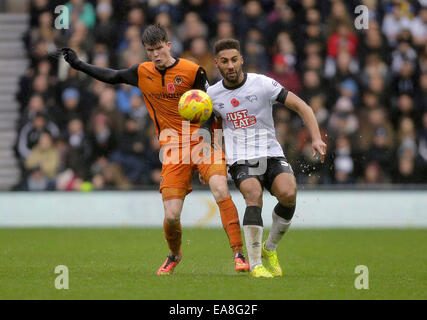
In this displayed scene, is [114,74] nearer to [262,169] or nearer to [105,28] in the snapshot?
[262,169]

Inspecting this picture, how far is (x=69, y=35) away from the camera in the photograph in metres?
17.1

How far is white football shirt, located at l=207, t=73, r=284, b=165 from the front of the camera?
28.1 feet

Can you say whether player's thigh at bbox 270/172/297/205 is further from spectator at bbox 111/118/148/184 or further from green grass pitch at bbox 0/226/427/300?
spectator at bbox 111/118/148/184

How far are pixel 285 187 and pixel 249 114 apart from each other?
765 millimetres

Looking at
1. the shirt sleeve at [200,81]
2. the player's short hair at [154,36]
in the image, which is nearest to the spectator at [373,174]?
the shirt sleeve at [200,81]

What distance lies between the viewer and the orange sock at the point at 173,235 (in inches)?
343

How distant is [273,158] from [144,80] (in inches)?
56.2

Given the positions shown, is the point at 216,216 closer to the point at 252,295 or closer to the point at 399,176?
the point at 399,176

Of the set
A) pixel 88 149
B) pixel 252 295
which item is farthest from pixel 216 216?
pixel 252 295

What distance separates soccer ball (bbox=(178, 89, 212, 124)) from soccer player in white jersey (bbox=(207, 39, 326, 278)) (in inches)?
12.7

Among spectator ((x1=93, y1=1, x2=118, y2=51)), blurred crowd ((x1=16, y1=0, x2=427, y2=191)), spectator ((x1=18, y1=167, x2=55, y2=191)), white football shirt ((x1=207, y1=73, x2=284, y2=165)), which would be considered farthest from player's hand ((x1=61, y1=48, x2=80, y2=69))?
spectator ((x1=93, y1=1, x2=118, y2=51))

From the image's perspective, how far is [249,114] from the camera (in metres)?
8.59

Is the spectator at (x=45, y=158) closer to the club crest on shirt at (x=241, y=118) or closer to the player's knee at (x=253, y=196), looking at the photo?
the club crest on shirt at (x=241, y=118)
